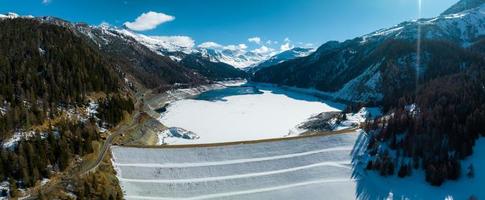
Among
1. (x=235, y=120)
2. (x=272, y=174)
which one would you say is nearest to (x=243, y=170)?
(x=272, y=174)

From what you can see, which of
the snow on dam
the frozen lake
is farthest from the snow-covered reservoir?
the frozen lake

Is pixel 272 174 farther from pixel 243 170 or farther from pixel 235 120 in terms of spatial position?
pixel 235 120

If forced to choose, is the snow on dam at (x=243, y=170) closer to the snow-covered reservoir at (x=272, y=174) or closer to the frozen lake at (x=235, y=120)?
the snow-covered reservoir at (x=272, y=174)

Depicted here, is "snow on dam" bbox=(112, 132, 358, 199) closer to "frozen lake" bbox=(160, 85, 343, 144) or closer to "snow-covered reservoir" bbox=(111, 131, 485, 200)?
"snow-covered reservoir" bbox=(111, 131, 485, 200)

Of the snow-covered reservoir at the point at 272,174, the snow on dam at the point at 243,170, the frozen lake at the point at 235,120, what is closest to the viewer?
the snow-covered reservoir at the point at 272,174

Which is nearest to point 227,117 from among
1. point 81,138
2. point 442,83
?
point 442,83

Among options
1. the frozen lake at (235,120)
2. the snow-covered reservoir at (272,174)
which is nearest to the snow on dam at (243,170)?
the snow-covered reservoir at (272,174)

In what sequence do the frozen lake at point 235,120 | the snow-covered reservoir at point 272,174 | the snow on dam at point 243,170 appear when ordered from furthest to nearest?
1. the frozen lake at point 235,120
2. the snow on dam at point 243,170
3. the snow-covered reservoir at point 272,174

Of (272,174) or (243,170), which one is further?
(243,170)

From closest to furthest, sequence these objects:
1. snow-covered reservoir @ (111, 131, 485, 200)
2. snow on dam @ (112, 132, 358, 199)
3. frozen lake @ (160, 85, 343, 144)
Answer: snow-covered reservoir @ (111, 131, 485, 200), snow on dam @ (112, 132, 358, 199), frozen lake @ (160, 85, 343, 144)
